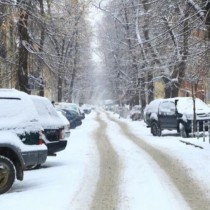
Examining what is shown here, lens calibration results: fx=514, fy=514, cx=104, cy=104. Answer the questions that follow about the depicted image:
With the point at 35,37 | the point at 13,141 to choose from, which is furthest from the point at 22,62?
the point at 13,141

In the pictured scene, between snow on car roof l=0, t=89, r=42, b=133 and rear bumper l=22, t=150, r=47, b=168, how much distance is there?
475mm

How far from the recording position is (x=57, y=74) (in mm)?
23297

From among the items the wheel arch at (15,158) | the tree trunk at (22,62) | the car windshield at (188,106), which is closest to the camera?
the wheel arch at (15,158)

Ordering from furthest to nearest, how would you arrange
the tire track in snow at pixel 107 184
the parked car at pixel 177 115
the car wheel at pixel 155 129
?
the car wheel at pixel 155 129
the parked car at pixel 177 115
the tire track in snow at pixel 107 184

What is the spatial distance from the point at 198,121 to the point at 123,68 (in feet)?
93.1

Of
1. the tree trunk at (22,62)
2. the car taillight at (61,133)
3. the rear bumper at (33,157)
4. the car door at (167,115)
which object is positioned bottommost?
the rear bumper at (33,157)

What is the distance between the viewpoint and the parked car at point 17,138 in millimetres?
9898

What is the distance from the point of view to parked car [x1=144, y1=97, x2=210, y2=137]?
23.8 metres

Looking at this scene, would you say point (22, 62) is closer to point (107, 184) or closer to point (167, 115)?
point (167, 115)

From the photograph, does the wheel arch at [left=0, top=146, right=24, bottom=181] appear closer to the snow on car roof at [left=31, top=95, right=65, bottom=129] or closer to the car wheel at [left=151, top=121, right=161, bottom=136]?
the snow on car roof at [left=31, top=95, right=65, bottom=129]

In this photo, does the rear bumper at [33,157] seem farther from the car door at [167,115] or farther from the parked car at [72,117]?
the parked car at [72,117]

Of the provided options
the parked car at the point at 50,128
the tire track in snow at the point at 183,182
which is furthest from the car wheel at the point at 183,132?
the parked car at the point at 50,128

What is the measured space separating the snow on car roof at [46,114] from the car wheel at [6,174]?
3.94 meters

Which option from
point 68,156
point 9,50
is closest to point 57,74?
point 9,50
